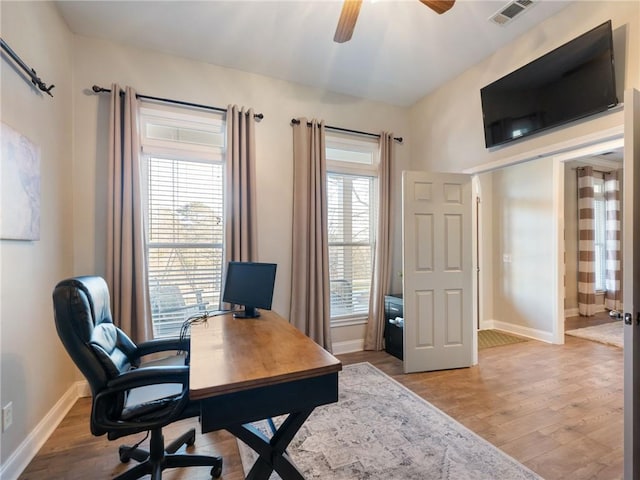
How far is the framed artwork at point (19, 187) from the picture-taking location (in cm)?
165

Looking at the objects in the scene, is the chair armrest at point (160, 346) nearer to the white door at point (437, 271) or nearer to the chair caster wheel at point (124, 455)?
the chair caster wheel at point (124, 455)

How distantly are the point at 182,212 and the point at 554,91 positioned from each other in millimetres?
3326

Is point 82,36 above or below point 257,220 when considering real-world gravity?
above

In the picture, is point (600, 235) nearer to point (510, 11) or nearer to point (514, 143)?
point (514, 143)

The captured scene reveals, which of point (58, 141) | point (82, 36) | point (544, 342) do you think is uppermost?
point (82, 36)

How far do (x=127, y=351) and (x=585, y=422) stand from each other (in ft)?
10.3

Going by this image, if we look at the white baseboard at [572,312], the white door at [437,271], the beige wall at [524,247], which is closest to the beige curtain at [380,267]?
the white door at [437,271]

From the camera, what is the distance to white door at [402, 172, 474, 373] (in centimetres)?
306

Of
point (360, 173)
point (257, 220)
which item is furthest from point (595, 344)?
point (257, 220)

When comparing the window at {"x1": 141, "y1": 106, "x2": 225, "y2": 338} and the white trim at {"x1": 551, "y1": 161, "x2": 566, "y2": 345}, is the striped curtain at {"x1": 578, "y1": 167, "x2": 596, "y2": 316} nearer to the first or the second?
the white trim at {"x1": 551, "y1": 161, "x2": 566, "y2": 345}

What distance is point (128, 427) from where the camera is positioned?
4.64 ft

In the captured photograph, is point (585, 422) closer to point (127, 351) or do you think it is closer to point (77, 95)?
point (127, 351)

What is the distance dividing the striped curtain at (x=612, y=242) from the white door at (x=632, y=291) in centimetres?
511

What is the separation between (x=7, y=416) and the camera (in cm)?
167
